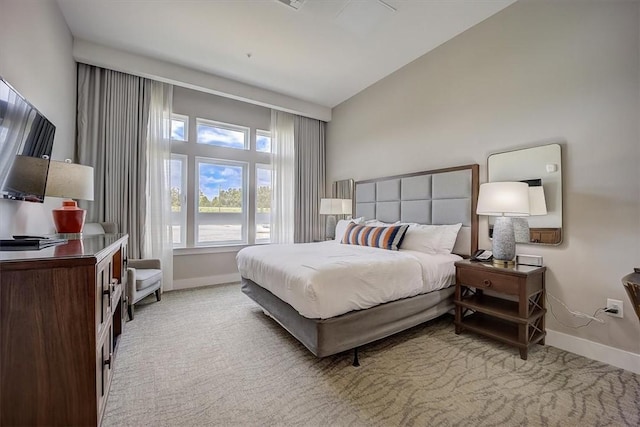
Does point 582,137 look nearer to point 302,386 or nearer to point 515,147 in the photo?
point 515,147

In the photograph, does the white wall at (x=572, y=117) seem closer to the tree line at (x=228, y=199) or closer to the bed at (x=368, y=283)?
the bed at (x=368, y=283)

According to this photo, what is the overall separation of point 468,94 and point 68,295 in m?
3.66

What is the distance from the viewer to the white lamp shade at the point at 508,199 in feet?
7.18

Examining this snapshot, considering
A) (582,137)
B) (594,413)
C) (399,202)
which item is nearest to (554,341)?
(594,413)

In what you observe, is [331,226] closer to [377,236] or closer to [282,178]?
[282,178]

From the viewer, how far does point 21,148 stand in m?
1.54

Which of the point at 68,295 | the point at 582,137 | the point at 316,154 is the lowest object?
the point at 68,295

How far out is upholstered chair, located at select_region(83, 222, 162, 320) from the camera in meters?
2.80

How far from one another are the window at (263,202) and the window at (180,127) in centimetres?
122

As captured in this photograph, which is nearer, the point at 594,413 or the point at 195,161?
the point at 594,413

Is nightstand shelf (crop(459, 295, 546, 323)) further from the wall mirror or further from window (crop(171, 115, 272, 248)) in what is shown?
window (crop(171, 115, 272, 248))

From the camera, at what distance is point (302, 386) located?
1.76 meters

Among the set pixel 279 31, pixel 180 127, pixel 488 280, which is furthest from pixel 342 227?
pixel 180 127

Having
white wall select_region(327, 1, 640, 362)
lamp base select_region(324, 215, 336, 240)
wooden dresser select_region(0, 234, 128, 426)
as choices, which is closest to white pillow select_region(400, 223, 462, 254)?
white wall select_region(327, 1, 640, 362)
